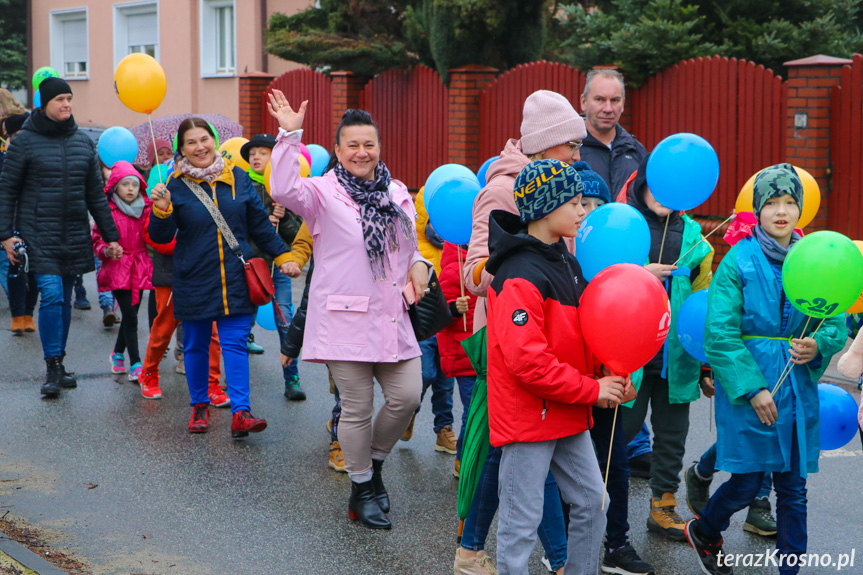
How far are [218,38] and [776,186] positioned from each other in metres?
22.6

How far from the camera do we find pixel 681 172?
179 inches

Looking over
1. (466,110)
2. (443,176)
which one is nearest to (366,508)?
(443,176)

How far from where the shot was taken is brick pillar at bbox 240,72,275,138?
19828 millimetres

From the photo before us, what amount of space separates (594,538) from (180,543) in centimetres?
196

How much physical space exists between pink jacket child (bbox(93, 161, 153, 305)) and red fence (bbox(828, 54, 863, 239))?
6.59 m

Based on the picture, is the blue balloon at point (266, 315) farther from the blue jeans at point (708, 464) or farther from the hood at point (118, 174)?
the blue jeans at point (708, 464)

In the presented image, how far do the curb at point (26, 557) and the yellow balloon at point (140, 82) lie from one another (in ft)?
10.1

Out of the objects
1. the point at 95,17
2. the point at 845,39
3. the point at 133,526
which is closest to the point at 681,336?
the point at 133,526

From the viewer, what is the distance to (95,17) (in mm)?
29281

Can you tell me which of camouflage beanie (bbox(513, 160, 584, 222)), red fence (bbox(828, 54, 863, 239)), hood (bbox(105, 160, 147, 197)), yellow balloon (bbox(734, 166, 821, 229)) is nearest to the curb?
camouflage beanie (bbox(513, 160, 584, 222))

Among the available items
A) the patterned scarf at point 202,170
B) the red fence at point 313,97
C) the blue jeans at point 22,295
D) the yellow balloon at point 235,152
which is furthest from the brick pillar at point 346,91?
the patterned scarf at point 202,170

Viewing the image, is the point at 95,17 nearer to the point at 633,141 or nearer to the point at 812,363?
the point at 633,141

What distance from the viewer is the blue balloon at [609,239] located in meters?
4.05

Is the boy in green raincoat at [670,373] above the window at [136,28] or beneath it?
beneath
